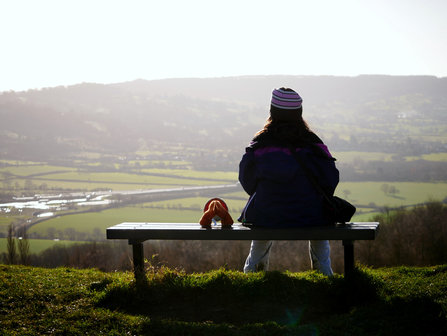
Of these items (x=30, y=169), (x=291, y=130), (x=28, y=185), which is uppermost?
(x=291, y=130)

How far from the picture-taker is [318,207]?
419cm

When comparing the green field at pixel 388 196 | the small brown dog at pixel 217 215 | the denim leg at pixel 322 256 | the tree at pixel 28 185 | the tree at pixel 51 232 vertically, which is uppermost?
the small brown dog at pixel 217 215

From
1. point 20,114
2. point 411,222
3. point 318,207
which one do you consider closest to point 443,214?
point 411,222

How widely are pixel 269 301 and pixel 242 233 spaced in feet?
2.33

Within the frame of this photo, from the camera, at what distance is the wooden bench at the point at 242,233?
12.5 feet

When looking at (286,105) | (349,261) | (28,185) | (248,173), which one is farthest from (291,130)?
(28,185)

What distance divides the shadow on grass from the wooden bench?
260 mm

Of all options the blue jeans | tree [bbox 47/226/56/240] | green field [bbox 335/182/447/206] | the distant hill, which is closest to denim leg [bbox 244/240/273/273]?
the blue jeans

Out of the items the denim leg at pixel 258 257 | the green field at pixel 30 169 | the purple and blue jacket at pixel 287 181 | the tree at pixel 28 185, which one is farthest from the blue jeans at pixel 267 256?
the green field at pixel 30 169

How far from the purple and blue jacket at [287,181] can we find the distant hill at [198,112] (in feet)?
214

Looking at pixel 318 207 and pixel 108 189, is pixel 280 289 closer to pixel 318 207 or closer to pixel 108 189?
pixel 318 207

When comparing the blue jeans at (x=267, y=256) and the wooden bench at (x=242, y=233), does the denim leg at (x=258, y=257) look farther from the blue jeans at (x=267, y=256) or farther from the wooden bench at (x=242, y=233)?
the wooden bench at (x=242, y=233)

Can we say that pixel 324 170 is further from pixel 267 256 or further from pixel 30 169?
pixel 30 169

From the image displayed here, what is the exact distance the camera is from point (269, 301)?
3.85 m
